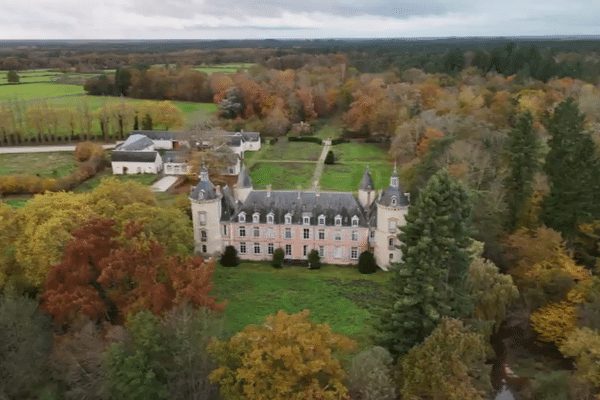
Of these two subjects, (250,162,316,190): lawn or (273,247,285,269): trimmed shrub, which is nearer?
(273,247,285,269): trimmed shrub

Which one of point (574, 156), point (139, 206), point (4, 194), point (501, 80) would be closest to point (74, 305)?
point (139, 206)

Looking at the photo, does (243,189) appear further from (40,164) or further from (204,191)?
(40,164)

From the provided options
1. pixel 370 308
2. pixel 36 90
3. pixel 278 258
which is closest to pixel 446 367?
pixel 370 308

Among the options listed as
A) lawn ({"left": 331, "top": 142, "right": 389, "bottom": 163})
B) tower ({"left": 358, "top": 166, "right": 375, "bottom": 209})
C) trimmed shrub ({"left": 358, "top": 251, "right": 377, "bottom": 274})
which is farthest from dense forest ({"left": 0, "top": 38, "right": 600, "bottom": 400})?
lawn ({"left": 331, "top": 142, "right": 389, "bottom": 163})

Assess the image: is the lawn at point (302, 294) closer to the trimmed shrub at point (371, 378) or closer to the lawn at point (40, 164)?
the trimmed shrub at point (371, 378)

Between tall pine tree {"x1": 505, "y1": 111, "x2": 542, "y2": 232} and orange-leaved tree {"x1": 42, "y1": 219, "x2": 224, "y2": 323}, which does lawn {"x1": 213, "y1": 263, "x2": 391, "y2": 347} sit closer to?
orange-leaved tree {"x1": 42, "y1": 219, "x2": 224, "y2": 323}

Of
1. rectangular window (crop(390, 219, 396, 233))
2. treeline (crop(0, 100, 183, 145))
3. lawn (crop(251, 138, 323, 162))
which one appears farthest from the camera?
treeline (crop(0, 100, 183, 145))
